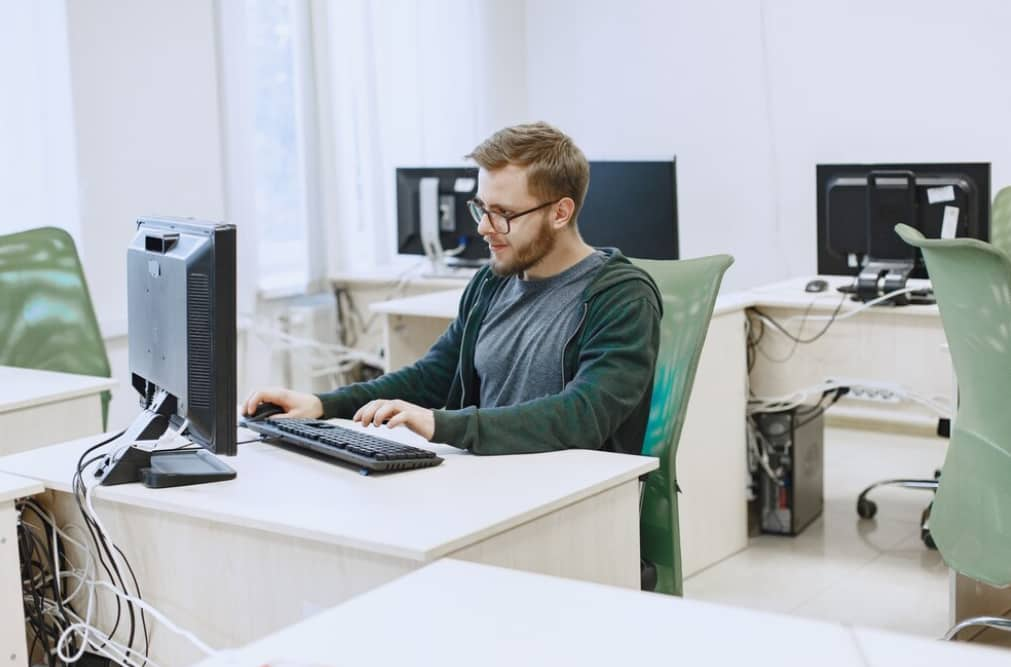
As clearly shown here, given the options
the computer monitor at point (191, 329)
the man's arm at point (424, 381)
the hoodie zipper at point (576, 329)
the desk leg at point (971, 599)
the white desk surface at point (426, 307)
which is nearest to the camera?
the computer monitor at point (191, 329)

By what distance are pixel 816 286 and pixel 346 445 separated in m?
2.23

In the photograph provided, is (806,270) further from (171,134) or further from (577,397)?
(577,397)

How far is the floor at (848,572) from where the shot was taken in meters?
3.23

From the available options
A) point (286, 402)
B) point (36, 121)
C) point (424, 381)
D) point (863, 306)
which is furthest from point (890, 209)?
point (36, 121)

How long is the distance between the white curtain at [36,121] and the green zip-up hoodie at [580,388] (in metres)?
2.20

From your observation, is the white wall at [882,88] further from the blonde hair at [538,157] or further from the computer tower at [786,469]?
the blonde hair at [538,157]

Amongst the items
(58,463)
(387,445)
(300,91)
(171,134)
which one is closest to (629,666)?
(387,445)

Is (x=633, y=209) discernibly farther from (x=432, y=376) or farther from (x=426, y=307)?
(x=432, y=376)

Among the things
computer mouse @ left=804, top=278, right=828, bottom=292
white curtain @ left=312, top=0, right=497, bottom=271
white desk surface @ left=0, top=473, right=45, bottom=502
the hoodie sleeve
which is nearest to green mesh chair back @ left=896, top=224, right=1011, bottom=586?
the hoodie sleeve

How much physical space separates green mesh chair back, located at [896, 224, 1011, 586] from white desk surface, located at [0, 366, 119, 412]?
6.11 feet

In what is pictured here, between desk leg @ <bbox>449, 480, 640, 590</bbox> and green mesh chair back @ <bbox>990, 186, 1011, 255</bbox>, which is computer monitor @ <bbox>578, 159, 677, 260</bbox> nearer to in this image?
green mesh chair back @ <bbox>990, 186, 1011, 255</bbox>

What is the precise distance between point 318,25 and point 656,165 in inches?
73.6

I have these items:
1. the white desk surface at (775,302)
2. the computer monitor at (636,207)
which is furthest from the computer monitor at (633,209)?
the white desk surface at (775,302)

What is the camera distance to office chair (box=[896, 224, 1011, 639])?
2201mm
